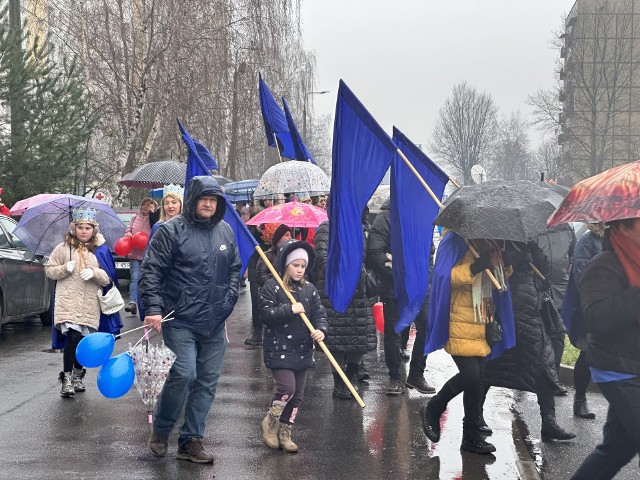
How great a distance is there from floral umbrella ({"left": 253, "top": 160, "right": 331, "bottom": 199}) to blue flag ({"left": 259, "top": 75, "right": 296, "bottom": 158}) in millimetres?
3158

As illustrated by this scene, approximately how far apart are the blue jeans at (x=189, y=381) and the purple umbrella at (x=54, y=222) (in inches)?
147

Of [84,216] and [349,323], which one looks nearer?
[84,216]

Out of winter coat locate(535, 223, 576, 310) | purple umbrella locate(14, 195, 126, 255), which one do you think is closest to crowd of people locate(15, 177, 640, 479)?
winter coat locate(535, 223, 576, 310)

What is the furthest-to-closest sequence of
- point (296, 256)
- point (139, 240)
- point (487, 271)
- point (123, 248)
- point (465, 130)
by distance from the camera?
point (465, 130), point (139, 240), point (123, 248), point (296, 256), point (487, 271)

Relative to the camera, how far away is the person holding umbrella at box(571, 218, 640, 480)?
5090 mm

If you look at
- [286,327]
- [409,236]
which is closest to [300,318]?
[286,327]

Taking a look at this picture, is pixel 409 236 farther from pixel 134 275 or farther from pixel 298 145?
pixel 134 275

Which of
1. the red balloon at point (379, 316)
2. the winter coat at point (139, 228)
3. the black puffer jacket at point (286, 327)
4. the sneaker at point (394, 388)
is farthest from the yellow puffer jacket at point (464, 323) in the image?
the winter coat at point (139, 228)

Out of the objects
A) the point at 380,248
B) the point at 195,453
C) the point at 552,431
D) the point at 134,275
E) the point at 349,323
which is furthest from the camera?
the point at 134,275

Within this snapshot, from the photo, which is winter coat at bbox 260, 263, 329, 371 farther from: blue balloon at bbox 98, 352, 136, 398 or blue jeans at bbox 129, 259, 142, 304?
blue jeans at bbox 129, 259, 142, 304

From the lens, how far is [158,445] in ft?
23.2

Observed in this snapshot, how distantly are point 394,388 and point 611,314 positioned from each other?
15.8ft

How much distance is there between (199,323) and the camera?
686 cm

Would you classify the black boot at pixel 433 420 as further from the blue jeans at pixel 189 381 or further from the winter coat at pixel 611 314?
the winter coat at pixel 611 314
